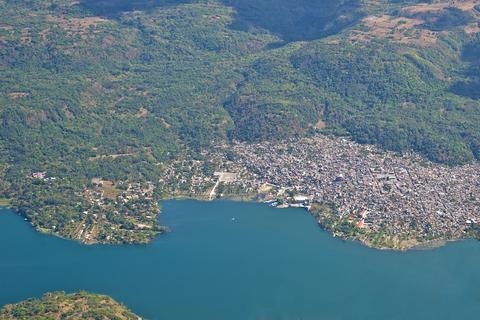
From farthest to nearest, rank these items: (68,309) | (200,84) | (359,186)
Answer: (200,84) < (359,186) < (68,309)

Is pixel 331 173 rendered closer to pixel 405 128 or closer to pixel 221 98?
pixel 405 128

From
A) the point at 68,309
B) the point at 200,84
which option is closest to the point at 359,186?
the point at 200,84

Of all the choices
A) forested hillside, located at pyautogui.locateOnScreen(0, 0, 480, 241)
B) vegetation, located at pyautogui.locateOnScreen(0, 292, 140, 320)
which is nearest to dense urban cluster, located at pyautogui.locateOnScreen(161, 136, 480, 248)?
forested hillside, located at pyautogui.locateOnScreen(0, 0, 480, 241)

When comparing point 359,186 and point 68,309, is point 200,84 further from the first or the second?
point 68,309

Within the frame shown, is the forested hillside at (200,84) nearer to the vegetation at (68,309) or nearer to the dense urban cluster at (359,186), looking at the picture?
the dense urban cluster at (359,186)

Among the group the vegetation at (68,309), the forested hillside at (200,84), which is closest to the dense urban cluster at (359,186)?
the forested hillside at (200,84)

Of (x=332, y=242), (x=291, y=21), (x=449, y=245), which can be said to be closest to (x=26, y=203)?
(x=332, y=242)
